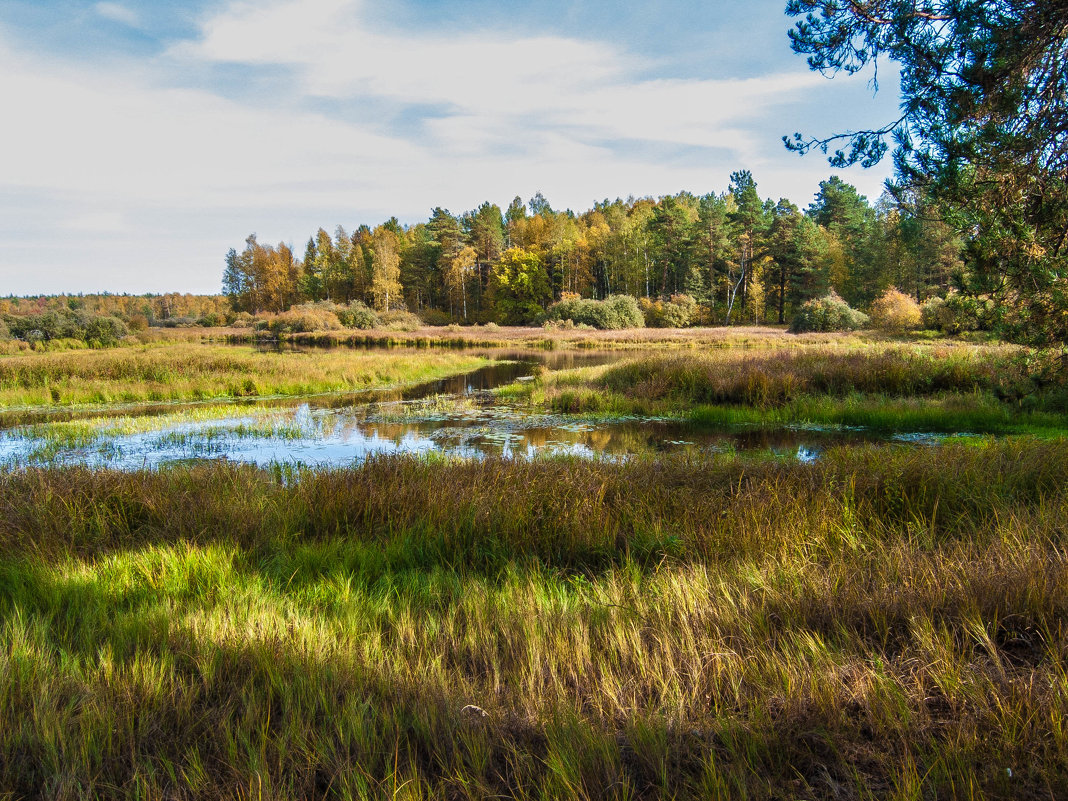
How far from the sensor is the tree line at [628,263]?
59.0 m

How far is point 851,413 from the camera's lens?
1361cm

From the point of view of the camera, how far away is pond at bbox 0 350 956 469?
10.8 meters

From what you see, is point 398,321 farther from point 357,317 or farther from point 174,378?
point 174,378

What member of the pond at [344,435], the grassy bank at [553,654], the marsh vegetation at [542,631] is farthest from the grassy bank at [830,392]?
the grassy bank at [553,654]

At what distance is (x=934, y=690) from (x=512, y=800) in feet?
5.94

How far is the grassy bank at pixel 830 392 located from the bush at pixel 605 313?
132 feet

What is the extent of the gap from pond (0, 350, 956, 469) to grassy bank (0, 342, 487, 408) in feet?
6.24

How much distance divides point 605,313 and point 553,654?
5880 centimetres

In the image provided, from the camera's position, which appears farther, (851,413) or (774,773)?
(851,413)

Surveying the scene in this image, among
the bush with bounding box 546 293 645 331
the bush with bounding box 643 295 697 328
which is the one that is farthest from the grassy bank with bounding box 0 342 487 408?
the bush with bounding box 643 295 697 328

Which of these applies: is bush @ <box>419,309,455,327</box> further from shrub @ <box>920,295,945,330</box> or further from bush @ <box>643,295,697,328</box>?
shrub @ <box>920,295,945,330</box>

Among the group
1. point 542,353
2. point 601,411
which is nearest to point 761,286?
point 542,353

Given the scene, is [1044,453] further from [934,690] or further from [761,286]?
[761,286]

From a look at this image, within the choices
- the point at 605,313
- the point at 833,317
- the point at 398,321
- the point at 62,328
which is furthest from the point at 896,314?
the point at 62,328
